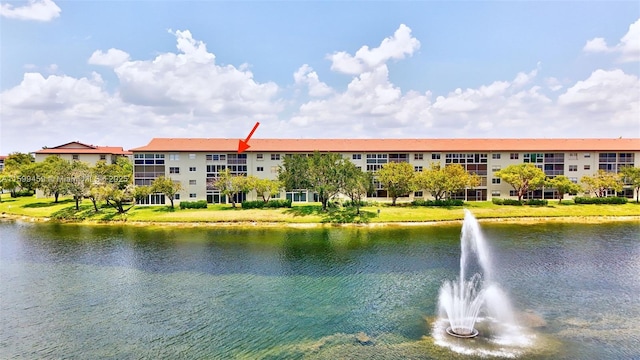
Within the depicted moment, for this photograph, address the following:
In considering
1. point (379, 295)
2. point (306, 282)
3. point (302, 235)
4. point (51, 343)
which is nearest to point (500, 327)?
point (379, 295)

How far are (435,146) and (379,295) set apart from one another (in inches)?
2186

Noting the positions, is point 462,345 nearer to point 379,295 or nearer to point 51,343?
point 379,295

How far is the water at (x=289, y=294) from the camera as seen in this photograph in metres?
23.7

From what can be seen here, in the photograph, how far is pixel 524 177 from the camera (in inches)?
2913

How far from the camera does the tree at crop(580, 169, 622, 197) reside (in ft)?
243

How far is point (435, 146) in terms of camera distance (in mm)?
81688

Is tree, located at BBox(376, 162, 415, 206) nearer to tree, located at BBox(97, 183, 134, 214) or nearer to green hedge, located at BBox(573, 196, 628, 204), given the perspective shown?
green hedge, located at BBox(573, 196, 628, 204)

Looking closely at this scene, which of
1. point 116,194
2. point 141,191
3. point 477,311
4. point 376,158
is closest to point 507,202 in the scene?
point 376,158

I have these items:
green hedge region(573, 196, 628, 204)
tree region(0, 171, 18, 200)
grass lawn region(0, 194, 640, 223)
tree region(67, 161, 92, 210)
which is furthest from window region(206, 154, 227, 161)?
green hedge region(573, 196, 628, 204)

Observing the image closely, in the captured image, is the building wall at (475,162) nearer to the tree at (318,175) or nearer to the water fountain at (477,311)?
the tree at (318,175)

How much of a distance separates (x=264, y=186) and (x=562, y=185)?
50616mm

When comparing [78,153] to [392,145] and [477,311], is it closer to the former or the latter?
[392,145]

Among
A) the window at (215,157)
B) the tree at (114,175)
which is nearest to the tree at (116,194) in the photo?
the tree at (114,175)

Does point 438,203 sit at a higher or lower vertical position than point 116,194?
lower
